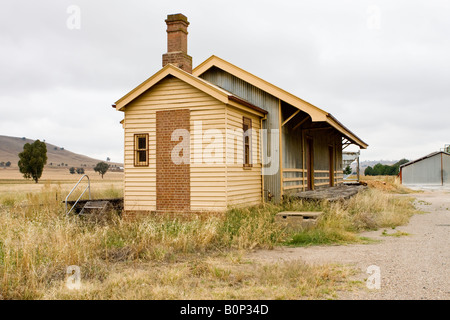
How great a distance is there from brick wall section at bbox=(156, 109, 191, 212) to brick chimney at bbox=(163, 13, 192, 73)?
182 centimetres

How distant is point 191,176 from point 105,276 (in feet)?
21.5

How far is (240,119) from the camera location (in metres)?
13.2

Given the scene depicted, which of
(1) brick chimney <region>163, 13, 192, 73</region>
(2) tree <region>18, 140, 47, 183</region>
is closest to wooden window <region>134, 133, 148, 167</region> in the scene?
(1) brick chimney <region>163, 13, 192, 73</region>

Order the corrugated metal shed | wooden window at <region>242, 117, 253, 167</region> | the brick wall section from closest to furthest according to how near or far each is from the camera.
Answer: the brick wall section
wooden window at <region>242, 117, 253, 167</region>
the corrugated metal shed

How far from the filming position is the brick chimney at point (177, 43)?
13.5 m

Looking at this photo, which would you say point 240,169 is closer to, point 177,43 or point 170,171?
point 170,171

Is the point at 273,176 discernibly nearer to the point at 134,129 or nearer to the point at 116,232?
the point at 134,129

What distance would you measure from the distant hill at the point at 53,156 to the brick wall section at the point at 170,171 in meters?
111

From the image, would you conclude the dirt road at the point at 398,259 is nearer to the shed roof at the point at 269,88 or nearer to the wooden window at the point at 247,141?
the shed roof at the point at 269,88

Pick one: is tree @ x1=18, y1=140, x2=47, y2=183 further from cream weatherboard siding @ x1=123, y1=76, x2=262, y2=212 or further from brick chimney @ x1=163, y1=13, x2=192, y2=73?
brick chimney @ x1=163, y1=13, x2=192, y2=73

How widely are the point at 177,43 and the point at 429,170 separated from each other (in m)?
38.6

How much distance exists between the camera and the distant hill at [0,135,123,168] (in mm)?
128875

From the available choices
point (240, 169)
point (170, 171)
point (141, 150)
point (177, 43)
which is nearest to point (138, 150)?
point (141, 150)
